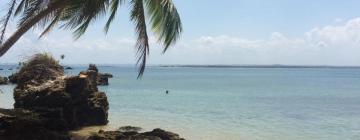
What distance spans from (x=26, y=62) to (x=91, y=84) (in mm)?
4614

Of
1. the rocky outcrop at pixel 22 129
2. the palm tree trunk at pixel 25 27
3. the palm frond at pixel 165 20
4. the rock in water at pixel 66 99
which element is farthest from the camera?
the rock in water at pixel 66 99

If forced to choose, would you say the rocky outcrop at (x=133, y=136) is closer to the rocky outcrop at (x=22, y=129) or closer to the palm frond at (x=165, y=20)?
the rocky outcrop at (x=22, y=129)

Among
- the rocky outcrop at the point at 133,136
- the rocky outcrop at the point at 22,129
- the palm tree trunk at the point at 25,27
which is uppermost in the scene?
the palm tree trunk at the point at 25,27

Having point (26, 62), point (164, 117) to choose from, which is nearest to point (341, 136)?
point (164, 117)

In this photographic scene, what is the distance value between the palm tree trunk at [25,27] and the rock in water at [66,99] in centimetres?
467

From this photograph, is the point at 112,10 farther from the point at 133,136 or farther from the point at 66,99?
the point at 66,99

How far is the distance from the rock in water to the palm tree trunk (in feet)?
15.3

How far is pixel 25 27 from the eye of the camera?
41.4 ft

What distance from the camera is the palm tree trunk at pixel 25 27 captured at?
12.4 m

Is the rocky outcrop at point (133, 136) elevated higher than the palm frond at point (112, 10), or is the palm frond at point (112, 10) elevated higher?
the palm frond at point (112, 10)

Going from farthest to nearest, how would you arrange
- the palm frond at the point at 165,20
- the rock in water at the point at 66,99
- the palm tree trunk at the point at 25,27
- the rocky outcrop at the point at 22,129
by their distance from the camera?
the rock in water at the point at 66,99, the palm frond at the point at 165,20, the rocky outcrop at the point at 22,129, the palm tree trunk at the point at 25,27

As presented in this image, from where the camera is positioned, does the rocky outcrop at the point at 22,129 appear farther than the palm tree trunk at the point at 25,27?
Yes

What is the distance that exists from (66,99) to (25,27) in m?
6.59

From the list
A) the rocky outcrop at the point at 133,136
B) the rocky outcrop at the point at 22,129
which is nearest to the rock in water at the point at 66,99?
the rocky outcrop at the point at 133,136
